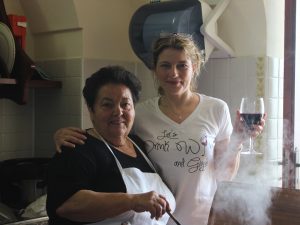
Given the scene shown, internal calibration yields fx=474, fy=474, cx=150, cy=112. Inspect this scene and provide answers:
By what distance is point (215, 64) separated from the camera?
7.89ft

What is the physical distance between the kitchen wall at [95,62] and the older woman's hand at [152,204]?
47.5 inches

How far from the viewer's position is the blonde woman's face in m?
1.54

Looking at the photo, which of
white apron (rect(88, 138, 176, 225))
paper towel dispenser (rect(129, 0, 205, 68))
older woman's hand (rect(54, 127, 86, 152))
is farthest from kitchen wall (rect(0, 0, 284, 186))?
older woman's hand (rect(54, 127, 86, 152))

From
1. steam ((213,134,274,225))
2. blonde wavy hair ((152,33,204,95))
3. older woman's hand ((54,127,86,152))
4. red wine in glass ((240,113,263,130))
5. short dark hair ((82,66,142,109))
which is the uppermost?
blonde wavy hair ((152,33,204,95))

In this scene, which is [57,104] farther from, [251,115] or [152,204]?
[152,204]

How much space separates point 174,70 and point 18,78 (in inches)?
44.6

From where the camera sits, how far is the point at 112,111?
134 cm

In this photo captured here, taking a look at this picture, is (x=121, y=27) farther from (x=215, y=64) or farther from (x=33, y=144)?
(x=33, y=144)

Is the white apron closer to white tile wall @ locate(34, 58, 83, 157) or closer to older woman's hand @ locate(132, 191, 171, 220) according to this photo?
older woman's hand @ locate(132, 191, 171, 220)

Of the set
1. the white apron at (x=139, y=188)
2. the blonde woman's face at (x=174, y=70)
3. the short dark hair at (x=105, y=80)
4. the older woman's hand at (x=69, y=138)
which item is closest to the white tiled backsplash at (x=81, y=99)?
the blonde woman's face at (x=174, y=70)

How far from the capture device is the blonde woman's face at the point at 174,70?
154cm

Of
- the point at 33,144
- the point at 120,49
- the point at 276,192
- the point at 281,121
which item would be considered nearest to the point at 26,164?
the point at 33,144

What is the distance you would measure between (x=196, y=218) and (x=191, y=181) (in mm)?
124

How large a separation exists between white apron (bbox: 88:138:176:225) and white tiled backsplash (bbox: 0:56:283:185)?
2.95 ft
